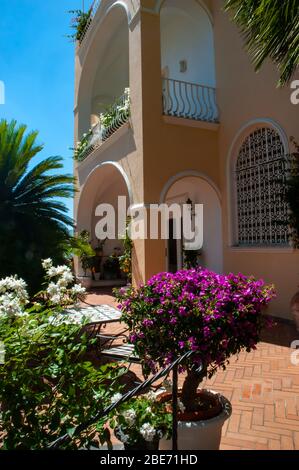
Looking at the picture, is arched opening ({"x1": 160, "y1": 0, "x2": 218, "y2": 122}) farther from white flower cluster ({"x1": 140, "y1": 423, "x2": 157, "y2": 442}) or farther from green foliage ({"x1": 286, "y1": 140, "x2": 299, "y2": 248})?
white flower cluster ({"x1": 140, "y1": 423, "x2": 157, "y2": 442})

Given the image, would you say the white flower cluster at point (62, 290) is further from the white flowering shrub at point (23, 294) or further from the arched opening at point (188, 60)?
the arched opening at point (188, 60)

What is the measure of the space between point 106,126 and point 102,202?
4.47 meters

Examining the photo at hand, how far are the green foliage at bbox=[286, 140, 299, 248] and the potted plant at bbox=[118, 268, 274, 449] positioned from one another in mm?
3904

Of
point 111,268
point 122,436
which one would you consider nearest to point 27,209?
point 122,436

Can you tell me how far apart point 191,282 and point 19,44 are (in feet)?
19.1

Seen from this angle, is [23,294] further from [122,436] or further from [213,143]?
[213,143]

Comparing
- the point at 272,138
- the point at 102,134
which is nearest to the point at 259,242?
the point at 272,138

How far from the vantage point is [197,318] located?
2.46m

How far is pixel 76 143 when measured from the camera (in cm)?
1414

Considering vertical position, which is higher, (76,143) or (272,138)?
(76,143)

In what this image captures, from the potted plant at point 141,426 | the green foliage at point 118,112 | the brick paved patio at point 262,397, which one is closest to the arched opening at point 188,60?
the green foliage at point 118,112

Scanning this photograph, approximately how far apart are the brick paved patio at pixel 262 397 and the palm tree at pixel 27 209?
Result: 7.71 ft
